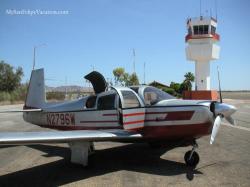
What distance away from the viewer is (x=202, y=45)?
4994 centimetres

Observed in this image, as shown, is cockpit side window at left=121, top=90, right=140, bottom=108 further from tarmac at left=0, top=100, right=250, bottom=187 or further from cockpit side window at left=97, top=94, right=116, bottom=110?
tarmac at left=0, top=100, right=250, bottom=187

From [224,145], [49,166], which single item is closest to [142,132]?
[49,166]

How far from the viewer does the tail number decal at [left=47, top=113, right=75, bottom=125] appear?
32.3ft

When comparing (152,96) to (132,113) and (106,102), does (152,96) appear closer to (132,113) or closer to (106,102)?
(132,113)

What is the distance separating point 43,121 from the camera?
1107 cm

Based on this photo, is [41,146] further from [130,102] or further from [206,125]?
[206,125]

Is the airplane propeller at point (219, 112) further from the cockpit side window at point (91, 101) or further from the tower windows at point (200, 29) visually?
the tower windows at point (200, 29)

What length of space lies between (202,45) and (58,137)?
45639 mm

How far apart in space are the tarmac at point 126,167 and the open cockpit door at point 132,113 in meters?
1.01

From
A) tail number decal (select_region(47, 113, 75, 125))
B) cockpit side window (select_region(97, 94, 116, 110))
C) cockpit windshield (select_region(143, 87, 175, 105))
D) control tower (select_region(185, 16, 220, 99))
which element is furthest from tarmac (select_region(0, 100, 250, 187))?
control tower (select_region(185, 16, 220, 99))

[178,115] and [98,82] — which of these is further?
[98,82]

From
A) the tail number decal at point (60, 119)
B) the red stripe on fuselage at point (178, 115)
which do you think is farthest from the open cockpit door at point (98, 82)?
the red stripe on fuselage at point (178, 115)

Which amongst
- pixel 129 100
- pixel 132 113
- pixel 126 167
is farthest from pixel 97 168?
pixel 129 100

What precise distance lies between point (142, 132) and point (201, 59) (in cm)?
4518
